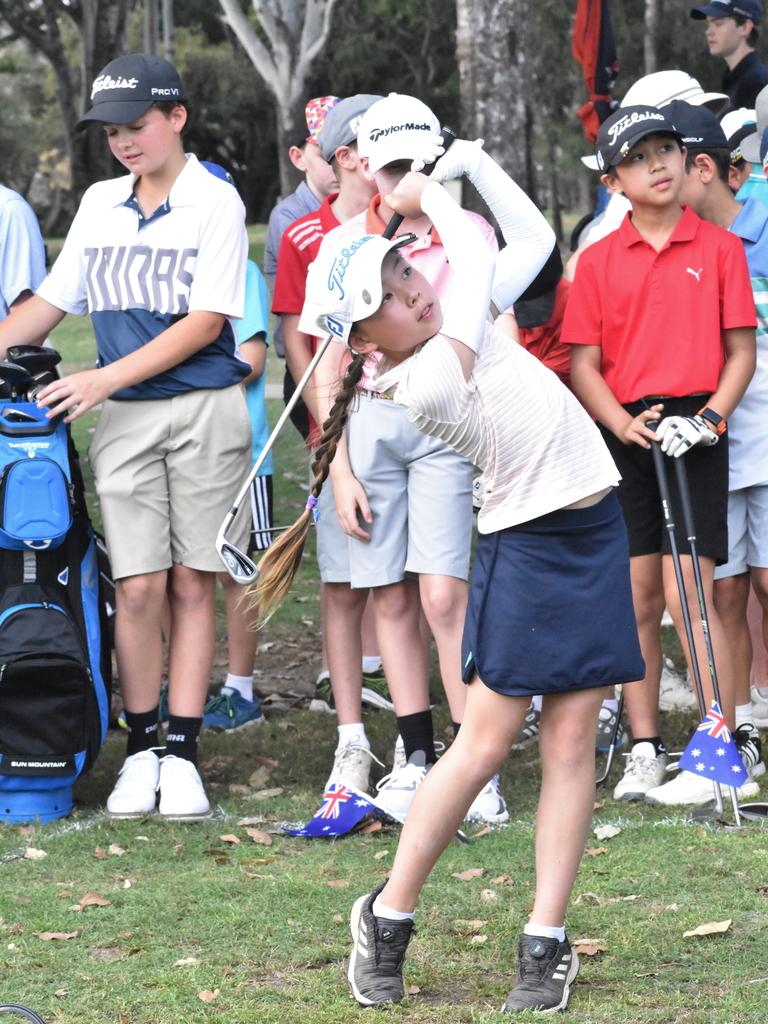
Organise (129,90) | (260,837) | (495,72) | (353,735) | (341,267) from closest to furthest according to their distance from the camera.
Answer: (341,267), (260,837), (129,90), (353,735), (495,72)

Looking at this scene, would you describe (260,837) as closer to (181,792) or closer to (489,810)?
(181,792)

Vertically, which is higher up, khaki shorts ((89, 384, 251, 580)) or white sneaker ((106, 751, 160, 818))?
khaki shorts ((89, 384, 251, 580))

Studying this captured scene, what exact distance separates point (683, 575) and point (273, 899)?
1.91 metres

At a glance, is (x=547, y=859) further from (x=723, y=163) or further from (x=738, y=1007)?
(x=723, y=163)

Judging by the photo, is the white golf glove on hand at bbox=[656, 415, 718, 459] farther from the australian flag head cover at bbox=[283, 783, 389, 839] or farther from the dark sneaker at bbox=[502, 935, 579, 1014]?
the dark sneaker at bbox=[502, 935, 579, 1014]

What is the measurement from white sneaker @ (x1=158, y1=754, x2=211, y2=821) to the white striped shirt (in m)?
2.06

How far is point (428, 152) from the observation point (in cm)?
414

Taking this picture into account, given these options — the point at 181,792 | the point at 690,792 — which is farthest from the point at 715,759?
the point at 181,792

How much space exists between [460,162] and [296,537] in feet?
3.55

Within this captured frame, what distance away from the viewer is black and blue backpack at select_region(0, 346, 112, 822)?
521 centimetres

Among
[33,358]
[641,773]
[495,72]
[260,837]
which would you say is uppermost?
A: [495,72]

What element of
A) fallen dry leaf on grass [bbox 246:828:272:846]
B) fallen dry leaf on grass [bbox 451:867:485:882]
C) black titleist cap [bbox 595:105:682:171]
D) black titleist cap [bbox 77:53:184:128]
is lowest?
fallen dry leaf on grass [bbox 246:828:272:846]

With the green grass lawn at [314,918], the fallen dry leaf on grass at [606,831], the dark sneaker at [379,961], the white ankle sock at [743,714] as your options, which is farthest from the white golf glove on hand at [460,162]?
the white ankle sock at [743,714]

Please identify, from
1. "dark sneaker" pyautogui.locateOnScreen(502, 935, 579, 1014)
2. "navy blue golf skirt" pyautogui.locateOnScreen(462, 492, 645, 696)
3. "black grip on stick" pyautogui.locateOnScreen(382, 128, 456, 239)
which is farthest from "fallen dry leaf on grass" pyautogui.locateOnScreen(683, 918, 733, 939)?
"black grip on stick" pyautogui.locateOnScreen(382, 128, 456, 239)
